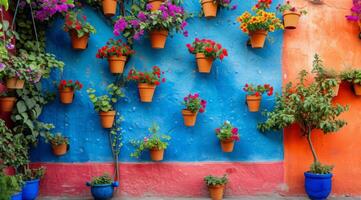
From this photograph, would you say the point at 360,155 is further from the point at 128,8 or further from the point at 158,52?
the point at 128,8

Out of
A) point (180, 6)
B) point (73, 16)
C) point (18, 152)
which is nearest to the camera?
point (18, 152)

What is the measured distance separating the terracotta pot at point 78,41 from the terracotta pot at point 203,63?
136 cm

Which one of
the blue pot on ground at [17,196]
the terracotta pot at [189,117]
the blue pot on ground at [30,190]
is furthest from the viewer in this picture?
the terracotta pot at [189,117]

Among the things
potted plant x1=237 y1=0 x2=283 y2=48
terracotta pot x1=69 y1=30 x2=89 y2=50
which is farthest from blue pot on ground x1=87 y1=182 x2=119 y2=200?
potted plant x1=237 y1=0 x2=283 y2=48

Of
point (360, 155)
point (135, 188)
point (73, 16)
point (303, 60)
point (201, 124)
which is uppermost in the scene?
point (73, 16)

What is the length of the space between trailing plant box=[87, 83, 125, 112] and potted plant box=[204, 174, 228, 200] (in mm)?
1459

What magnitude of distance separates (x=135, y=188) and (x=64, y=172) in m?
0.89

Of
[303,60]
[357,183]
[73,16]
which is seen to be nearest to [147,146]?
[73,16]

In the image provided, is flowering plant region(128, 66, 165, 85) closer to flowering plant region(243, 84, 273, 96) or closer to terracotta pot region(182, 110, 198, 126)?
terracotta pot region(182, 110, 198, 126)

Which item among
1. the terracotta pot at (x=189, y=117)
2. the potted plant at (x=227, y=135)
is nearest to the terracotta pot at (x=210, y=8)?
the terracotta pot at (x=189, y=117)

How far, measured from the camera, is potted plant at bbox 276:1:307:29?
5305mm

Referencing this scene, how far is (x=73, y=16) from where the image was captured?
5109 millimetres

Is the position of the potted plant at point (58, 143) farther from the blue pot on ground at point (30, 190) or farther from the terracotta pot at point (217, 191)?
the terracotta pot at point (217, 191)

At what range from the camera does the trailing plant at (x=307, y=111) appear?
5.03m
